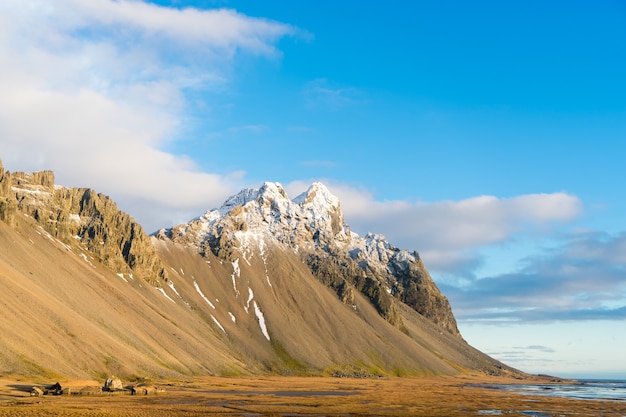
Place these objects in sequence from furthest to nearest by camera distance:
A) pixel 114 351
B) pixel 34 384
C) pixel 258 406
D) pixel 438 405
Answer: pixel 114 351
pixel 438 405
pixel 34 384
pixel 258 406

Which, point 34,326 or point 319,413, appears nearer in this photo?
point 319,413

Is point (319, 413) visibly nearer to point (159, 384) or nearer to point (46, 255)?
point (159, 384)

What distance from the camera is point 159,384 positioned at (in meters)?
134

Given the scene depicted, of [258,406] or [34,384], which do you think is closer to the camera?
[258,406]

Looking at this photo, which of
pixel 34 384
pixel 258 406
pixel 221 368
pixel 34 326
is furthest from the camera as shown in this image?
pixel 221 368

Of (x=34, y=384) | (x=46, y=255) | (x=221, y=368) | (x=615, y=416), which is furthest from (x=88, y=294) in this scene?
(x=615, y=416)

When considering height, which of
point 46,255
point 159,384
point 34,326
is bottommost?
point 159,384

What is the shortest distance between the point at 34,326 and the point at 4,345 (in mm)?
13241

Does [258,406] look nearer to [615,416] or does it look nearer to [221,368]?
[615,416]

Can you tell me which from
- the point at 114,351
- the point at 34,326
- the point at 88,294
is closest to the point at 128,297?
the point at 88,294

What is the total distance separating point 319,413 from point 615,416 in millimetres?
54397

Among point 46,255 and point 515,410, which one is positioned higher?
point 46,255

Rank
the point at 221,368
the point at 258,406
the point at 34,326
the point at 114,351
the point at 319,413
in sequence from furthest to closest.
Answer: the point at 221,368 < the point at 114,351 < the point at 34,326 < the point at 258,406 < the point at 319,413

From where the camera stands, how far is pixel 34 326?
423ft
